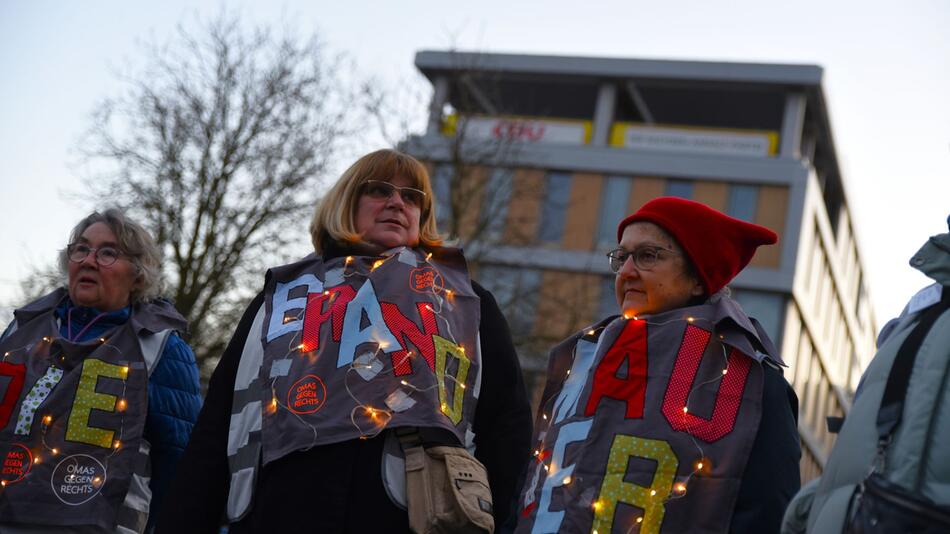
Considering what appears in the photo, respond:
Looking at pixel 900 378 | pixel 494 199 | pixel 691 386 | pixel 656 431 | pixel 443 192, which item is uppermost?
pixel 443 192

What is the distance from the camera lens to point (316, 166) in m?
19.5

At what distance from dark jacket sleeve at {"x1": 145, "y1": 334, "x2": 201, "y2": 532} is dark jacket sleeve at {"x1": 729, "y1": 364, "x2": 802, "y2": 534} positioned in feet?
8.21

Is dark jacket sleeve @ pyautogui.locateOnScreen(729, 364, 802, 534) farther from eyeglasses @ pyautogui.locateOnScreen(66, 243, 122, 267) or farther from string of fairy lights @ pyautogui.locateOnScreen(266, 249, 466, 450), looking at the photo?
eyeglasses @ pyautogui.locateOnScreen(66, 243, 122, 267)

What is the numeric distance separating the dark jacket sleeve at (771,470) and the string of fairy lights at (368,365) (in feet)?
3.25

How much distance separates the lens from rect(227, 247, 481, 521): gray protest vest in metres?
3.91

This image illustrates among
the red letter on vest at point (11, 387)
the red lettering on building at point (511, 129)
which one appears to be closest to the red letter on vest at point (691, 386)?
the red letter on vest at point (11, 387)

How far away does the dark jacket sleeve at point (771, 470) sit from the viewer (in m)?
3.42

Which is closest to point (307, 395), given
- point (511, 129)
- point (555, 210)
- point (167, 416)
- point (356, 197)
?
point (356, 197)

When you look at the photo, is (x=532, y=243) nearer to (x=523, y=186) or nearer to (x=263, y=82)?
(x=523, y=186)

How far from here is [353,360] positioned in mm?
4016

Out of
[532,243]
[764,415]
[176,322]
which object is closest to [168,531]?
[176,322]

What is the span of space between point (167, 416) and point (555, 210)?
38243 millimetres

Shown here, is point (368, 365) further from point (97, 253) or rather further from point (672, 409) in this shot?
point (97, 253)

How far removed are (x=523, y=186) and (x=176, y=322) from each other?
20.6 meters
